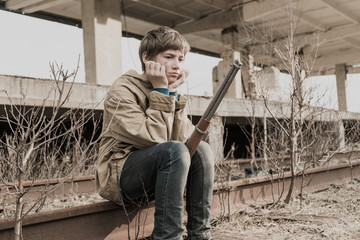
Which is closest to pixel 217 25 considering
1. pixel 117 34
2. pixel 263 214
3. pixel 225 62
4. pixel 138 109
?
pixel 225 62

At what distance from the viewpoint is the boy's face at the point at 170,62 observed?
252 centimetres

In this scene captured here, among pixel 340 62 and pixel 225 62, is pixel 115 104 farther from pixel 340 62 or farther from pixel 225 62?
pixel 340 62

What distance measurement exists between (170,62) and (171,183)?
80 centimetres

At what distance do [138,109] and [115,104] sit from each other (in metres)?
0.15

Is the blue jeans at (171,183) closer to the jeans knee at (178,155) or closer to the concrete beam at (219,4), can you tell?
the jeans knee at (178,155)

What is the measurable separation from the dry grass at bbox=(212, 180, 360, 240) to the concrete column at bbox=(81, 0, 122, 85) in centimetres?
820

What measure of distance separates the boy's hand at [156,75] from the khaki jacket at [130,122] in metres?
0.08

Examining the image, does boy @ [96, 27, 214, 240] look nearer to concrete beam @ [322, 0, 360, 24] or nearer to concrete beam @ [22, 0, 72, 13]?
concrete beam @ [22, 0, 72, 13]

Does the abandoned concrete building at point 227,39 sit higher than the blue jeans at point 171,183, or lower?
higher

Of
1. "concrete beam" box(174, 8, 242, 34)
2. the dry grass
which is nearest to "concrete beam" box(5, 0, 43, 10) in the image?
"concrete beam" box(174, 8, 242, 34)

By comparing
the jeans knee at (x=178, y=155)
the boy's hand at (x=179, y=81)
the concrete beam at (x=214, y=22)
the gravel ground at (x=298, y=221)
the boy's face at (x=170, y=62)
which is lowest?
the gravel ground at (x=298, y=221)

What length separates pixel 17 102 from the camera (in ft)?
17.1

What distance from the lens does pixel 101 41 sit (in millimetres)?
11523

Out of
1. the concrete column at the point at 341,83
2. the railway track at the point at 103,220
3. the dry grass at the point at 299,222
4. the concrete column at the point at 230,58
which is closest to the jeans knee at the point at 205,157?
the railway track at the point at 103,220
